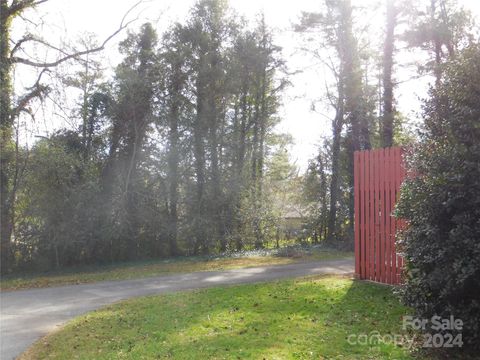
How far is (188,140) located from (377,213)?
46.8 ft

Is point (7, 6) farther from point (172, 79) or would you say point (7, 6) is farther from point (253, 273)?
point (253, 273)

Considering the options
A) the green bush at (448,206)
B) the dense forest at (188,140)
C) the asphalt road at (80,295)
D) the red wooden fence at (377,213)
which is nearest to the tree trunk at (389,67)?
the dense forest at (188,140)

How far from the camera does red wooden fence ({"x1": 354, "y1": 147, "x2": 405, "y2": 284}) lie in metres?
9.62

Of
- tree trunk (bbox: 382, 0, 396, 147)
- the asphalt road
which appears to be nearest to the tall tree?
the asphalt road

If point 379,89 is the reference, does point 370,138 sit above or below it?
below

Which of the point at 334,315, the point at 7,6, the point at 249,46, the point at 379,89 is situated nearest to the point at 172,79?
the point at 249,46

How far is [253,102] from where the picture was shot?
27.4 metres

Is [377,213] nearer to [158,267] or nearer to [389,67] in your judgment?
[158,267]

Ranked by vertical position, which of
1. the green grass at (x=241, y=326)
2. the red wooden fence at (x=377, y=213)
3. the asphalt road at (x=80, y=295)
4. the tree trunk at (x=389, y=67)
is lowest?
the asphalt road at (x=80, y=295)

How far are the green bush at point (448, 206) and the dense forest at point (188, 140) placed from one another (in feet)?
40.9

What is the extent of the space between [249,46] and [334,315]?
65.9 feet

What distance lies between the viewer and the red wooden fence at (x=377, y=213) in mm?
9625

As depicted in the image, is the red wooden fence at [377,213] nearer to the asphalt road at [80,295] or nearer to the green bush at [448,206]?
the green bush at [448,206]

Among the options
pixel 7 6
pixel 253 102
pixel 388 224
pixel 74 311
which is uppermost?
pixel 7 6
